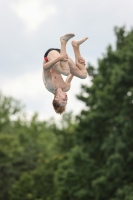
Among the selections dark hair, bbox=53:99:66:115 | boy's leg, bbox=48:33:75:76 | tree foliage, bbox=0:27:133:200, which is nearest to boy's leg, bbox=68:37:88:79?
boy's leg, bbox=48:33:75:76

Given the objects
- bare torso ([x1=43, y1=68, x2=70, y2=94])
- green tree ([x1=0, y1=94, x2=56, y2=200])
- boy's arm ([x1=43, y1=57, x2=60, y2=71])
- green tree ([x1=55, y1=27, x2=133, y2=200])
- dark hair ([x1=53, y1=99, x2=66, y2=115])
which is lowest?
dark hair ([x1=53, y1=99, x2=66, y2=115])

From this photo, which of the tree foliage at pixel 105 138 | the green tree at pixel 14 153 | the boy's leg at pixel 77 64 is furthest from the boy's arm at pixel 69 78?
the green tree at pixel 14 153

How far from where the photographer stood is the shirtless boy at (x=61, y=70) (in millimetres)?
12963

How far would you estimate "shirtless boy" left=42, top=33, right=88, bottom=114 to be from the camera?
13.0 meters

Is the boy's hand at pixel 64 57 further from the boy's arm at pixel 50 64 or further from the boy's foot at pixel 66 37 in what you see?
the boy's foot at pixel 66 37

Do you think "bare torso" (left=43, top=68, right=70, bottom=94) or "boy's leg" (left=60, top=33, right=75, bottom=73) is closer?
"boy's leg" (left=60, top=33, right=75, bottom=73)

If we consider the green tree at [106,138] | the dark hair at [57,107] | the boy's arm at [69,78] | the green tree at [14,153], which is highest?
the green tree at [14,153]

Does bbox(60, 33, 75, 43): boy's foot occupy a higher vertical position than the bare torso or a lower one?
higher

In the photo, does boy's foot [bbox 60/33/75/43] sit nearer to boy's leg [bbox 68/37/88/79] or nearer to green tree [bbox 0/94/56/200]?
boy's leg [bbox 68/37/88/79]

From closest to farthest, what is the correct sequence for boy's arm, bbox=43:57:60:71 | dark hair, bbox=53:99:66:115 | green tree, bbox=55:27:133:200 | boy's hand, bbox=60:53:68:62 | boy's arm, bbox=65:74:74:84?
1. boy's arm, bbox=43:57:60:71
2. boy's hand, bbox=60:53:68:62
3. dark hair, bbox=53:99:66:115
4. boy's arm, bbox=65:74:74:84
5. green tree, bbox=55:27:133:200

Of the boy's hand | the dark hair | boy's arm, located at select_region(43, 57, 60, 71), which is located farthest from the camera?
the dark hair

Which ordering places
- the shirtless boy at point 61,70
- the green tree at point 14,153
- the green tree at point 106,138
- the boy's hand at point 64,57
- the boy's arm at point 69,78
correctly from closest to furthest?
the boy's hand at point 64,57 → the shirtless boy at point 61,70 → the boy's arm at point 69,78 → the green tree at point 106,138 → the green tree at point 14,153

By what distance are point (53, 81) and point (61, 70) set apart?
360 mm

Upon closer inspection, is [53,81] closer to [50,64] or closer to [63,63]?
[63,63]
